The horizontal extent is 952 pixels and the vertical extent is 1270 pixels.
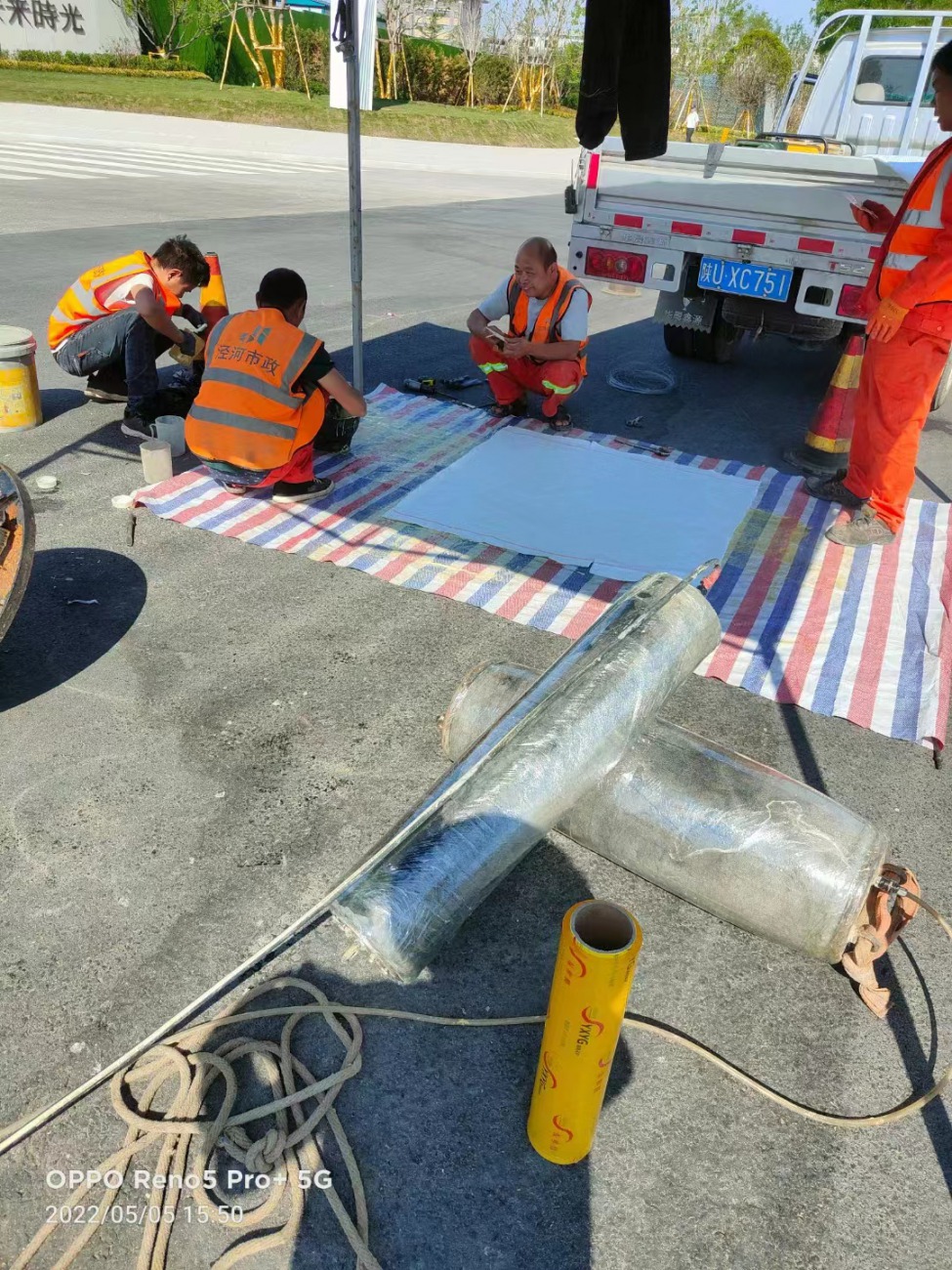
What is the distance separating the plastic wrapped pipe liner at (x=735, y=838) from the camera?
2102mm

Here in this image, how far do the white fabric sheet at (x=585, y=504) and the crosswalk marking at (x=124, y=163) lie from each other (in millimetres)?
12037

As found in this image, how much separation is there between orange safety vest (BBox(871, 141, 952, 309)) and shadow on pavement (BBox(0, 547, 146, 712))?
3.67 meters

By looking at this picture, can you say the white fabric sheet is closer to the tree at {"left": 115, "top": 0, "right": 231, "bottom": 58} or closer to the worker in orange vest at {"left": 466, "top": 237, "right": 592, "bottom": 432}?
the worker in orange vest at {"left": 466, "top": 237, "right": 592, "bottom": 432}

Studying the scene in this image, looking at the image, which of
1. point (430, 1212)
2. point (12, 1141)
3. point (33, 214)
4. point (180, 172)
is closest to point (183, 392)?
point (12, 1141)

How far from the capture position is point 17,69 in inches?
918

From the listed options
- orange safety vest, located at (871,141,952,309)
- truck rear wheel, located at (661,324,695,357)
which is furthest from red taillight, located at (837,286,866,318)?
truck rear wheel, located at (661,324,695,357)

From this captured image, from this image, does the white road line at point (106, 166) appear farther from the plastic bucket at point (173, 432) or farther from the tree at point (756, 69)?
the tree at point (756, 69)

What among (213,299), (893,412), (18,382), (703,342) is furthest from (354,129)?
(703,342)

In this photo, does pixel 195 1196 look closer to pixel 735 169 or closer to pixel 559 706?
pixel 559 706

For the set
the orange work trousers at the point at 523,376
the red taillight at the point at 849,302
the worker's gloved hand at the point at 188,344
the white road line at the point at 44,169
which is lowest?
the orange work trousers at the point at 523,376

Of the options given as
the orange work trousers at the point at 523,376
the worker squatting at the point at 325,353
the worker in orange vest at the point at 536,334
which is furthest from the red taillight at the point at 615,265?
the orange work trousers at the point at 523,376

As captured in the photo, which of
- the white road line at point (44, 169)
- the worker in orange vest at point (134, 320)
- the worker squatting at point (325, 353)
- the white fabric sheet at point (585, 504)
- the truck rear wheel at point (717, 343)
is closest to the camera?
the worker squatting at point (325, 353)

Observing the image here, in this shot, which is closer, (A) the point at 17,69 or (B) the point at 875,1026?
(B) the point at 875,1026

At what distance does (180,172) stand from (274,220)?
4.97 m
